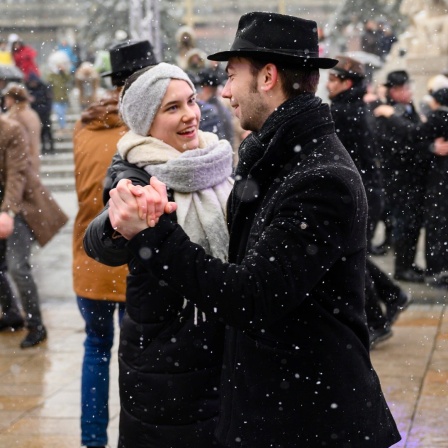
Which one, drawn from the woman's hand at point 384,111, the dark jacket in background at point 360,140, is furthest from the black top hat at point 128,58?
the woman's hand at point 384,111

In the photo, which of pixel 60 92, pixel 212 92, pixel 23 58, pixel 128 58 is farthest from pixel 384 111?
pixel 60 92

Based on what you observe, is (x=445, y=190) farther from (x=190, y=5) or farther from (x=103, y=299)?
(x=190, y=5)

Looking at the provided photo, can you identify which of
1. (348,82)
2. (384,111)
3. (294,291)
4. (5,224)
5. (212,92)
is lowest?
(5,224)

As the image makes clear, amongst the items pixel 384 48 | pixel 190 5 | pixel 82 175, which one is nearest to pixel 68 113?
pixel 384 48

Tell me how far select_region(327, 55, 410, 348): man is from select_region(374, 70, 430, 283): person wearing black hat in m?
1.84

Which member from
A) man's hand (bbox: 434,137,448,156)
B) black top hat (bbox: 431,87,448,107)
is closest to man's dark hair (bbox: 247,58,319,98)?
man's hand (bbox: 434,137,448,156)

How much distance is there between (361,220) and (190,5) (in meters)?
51.2

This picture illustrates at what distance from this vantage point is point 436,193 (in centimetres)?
909

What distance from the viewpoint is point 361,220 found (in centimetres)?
254

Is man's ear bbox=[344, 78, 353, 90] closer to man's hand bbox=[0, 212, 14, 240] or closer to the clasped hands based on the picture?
man's hand bbox=[0, 212, 14, 240]

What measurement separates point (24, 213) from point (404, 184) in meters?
4.10

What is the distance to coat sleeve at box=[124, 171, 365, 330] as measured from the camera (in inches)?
93.6

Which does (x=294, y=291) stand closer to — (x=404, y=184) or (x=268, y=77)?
(x=268, y=77)

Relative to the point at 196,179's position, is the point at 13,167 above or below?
below
